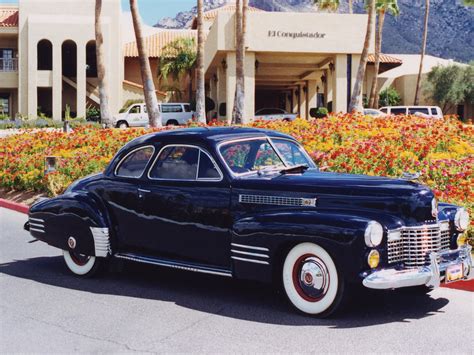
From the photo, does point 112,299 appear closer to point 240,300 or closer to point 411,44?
point 240,300

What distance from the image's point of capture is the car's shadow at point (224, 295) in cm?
589

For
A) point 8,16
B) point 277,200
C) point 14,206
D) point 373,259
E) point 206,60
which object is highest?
point 8,16

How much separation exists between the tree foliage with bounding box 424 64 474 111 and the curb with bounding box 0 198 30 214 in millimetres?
39204

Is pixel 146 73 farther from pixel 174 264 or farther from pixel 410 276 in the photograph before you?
pixel 410 276

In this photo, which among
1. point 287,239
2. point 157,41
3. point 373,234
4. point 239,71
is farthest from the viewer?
point 157,41

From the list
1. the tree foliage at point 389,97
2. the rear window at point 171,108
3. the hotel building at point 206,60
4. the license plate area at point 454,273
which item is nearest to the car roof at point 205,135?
the license plate area at point 454,273

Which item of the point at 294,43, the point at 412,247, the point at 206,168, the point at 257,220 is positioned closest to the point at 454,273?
the point at 412,247

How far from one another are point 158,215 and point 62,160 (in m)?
8.15

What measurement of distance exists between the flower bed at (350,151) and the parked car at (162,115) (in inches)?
732

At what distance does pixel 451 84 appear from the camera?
154 feet

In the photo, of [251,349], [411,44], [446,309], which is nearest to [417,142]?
[446,309]

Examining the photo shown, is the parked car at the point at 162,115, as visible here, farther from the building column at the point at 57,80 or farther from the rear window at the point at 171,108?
the building column at the point at 57,80

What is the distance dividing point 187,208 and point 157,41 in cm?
4438

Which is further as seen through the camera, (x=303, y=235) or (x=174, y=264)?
(x=174, y=264)
